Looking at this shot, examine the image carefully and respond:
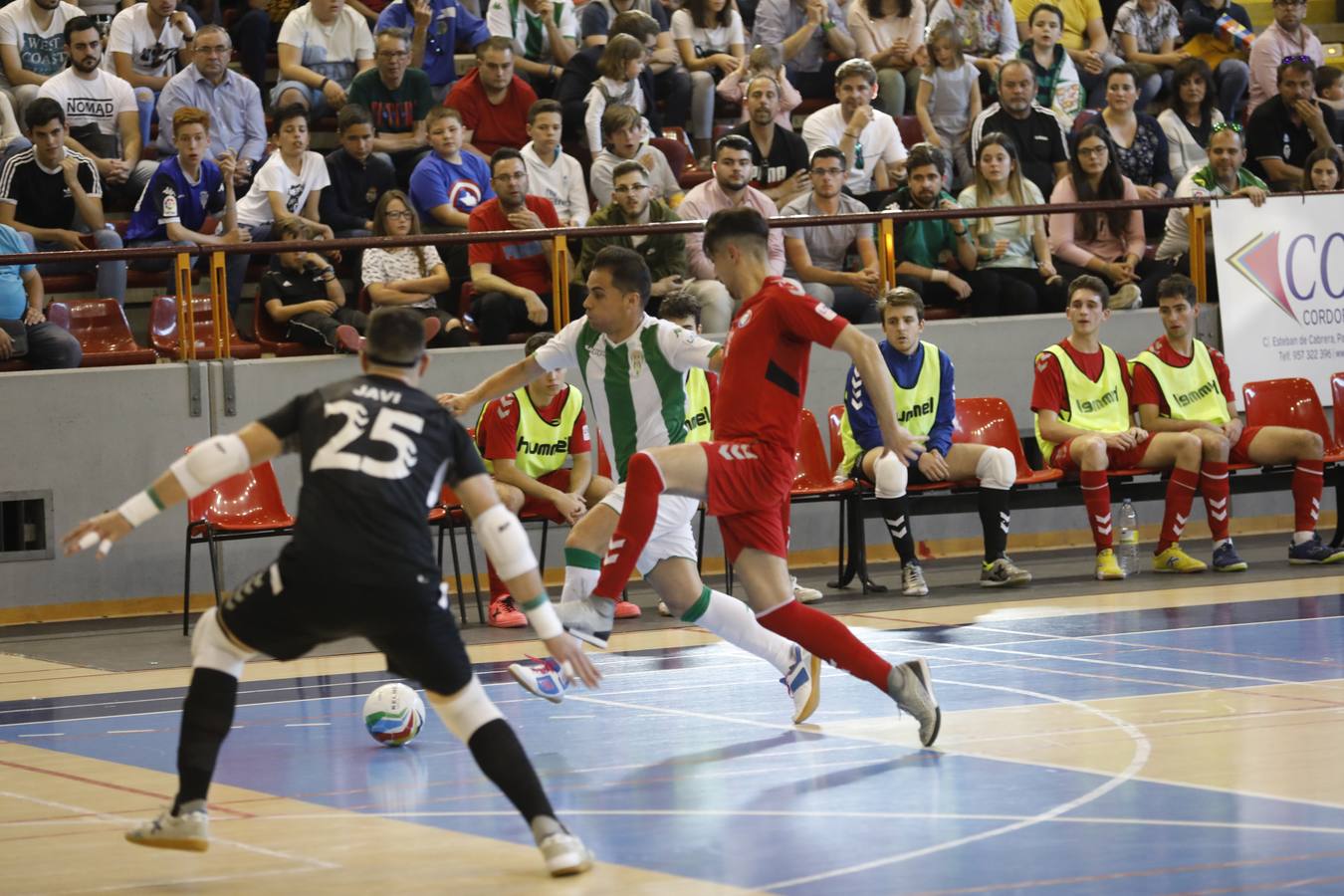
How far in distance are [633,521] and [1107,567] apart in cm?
568

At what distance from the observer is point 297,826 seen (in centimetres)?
578

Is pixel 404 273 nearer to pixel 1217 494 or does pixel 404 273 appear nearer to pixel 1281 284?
pixel 1217 494

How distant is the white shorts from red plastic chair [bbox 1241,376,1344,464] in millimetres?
6598

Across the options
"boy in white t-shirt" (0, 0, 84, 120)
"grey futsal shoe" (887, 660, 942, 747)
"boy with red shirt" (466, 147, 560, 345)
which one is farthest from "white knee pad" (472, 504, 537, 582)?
"boy in white t-shirt" (0, 0, 84, 120)

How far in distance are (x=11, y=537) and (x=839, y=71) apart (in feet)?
23.0

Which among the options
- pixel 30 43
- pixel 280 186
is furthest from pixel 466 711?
pixel 30 43

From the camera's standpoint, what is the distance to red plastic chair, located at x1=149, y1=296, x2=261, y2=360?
12.4 meters

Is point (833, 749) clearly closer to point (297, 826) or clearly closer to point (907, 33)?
→ point (297, 826)

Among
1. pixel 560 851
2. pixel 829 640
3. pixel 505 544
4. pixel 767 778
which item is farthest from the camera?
pixel 829 640

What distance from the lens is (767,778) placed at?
247 inches

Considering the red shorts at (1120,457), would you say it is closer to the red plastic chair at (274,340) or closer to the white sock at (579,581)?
the red plastic chair at (274,340)

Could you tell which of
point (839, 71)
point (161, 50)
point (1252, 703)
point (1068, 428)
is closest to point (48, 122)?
point (161, 50)

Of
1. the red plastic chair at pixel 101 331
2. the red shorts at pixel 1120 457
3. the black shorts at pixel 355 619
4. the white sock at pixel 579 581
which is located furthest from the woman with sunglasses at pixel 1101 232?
the black shorts at pixel 355 619

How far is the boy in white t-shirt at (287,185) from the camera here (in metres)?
13.0
